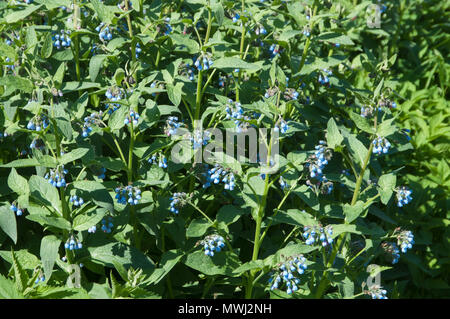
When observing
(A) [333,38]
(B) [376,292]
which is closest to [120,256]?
(B) [376,292]

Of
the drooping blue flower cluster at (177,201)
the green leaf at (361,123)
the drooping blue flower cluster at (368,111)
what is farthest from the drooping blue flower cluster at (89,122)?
the drooping blue flower cluster at (368,111)

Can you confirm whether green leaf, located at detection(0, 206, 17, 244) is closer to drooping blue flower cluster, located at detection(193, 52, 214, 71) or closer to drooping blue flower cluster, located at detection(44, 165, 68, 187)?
drooping blue flower cluster, located at detection(44, 165, 68, 187)

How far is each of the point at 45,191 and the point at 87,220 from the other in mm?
256

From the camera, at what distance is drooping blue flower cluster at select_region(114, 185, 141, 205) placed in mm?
2820

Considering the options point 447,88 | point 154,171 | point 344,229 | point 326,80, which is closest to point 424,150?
point 447,88

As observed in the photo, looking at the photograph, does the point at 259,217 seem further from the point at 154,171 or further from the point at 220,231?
the point at 154,171

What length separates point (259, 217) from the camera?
2932 millimetres

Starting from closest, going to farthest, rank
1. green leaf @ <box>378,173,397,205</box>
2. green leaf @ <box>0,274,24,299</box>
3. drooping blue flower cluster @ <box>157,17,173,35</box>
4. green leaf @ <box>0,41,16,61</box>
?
green leaf @ <box>0,274,24,299</box>, green leaf @ <box>378,173,397,205</box>, green leaf @ <box>0,41,16,61</box>, drooping blue flower cluster @ <box>157,17,173,35</box>

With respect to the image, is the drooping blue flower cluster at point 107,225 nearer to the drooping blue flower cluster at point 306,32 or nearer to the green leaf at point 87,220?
the green leaf at point 87,220

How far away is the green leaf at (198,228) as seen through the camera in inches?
116

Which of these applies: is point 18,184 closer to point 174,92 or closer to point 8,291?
point 8,291

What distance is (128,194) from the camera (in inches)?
112

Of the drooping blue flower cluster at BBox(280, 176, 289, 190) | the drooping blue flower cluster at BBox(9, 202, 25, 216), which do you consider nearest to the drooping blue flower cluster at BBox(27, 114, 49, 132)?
the drooping blue flower cluster at BBox(9, 202, 25, 216)

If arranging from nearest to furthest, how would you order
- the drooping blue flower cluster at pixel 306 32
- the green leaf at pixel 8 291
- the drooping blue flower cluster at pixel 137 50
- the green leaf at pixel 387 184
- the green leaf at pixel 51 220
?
the green leaf at pixel 8 291, the green leaf at pixel 51 220, the green leaf at pixel 387 184, the drooping blue flower cluster at pixel 137 50, the drooping blue flower cluster at pixel 306 32
